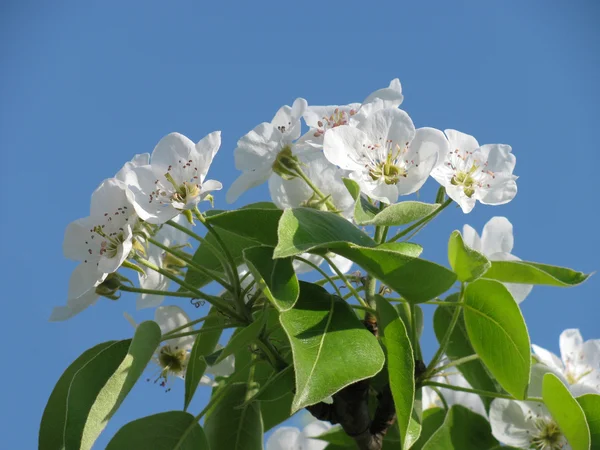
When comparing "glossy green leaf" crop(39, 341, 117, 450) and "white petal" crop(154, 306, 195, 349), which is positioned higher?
"white petal" crop(154, 306, 195, 349)

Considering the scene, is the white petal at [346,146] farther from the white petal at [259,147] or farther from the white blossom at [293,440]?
the white blossom at [293,440]

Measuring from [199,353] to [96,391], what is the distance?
0.30 meters

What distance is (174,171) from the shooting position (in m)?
1.34

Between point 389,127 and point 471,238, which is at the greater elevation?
point 389,127

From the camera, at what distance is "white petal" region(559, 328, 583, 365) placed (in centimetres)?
174

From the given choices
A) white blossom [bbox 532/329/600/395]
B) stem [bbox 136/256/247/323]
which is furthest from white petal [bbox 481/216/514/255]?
stem [bbox 136/256/247/323]

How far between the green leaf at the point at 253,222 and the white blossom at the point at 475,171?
30 centimetres

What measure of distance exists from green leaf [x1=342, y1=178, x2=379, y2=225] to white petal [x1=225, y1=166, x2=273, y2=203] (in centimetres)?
22

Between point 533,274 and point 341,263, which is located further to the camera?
point 341,263

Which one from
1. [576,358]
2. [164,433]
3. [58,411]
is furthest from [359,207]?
[576,358]

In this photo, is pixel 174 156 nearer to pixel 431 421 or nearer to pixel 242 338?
pixel 242 338

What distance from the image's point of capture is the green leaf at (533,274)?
44.0 inches

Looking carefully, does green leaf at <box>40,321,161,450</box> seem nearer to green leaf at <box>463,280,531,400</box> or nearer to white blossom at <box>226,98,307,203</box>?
white blossom at <box>226,98,307,203</box>

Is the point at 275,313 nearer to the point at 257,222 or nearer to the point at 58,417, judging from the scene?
the point at 257,222
